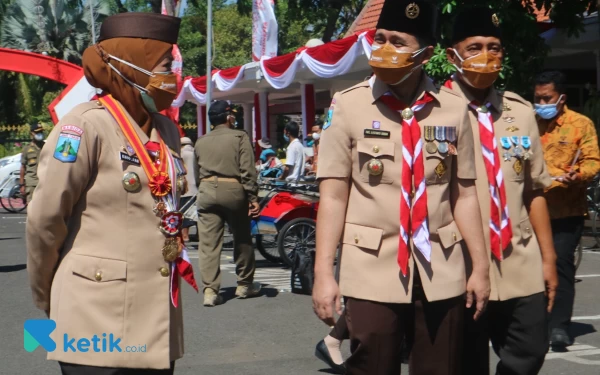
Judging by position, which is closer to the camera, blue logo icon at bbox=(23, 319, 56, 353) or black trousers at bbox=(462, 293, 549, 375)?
blue logo icon at bbox=(23, 319, 56, 353)

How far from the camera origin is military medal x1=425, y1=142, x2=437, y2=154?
12.5ft

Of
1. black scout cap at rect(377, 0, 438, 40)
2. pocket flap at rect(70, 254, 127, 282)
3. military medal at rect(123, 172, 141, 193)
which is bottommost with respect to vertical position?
pocket flap at rect(70, 254, 127, 282)

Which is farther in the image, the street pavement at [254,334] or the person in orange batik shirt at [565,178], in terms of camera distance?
the person in orange batik shirt at [565,178]

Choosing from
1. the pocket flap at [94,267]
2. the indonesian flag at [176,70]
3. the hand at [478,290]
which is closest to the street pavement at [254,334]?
the indonesian flag at [176,70]

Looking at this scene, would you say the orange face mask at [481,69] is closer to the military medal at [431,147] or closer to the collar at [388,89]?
the collar at [388,89]

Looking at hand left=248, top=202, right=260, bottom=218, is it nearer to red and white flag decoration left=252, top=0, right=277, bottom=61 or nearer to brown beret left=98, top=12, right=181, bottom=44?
brown beret left=98, top=12, right=181, bottom=44

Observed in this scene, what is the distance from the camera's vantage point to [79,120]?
334 centimetres

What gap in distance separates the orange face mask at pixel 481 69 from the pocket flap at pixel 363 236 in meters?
1.15

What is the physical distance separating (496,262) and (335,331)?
187 centimetres

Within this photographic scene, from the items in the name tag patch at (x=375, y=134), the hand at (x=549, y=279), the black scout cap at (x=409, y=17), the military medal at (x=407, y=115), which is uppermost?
the black scout cap at (x=409, y=17)

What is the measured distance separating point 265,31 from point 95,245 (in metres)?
19.2

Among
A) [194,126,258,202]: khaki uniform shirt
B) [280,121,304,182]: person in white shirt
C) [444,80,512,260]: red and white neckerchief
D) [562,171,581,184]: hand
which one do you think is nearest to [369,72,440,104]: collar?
[444,80,512,260]: red and white neckerchief

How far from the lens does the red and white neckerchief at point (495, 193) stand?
14.4 feet

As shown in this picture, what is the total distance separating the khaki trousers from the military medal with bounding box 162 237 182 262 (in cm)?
592
